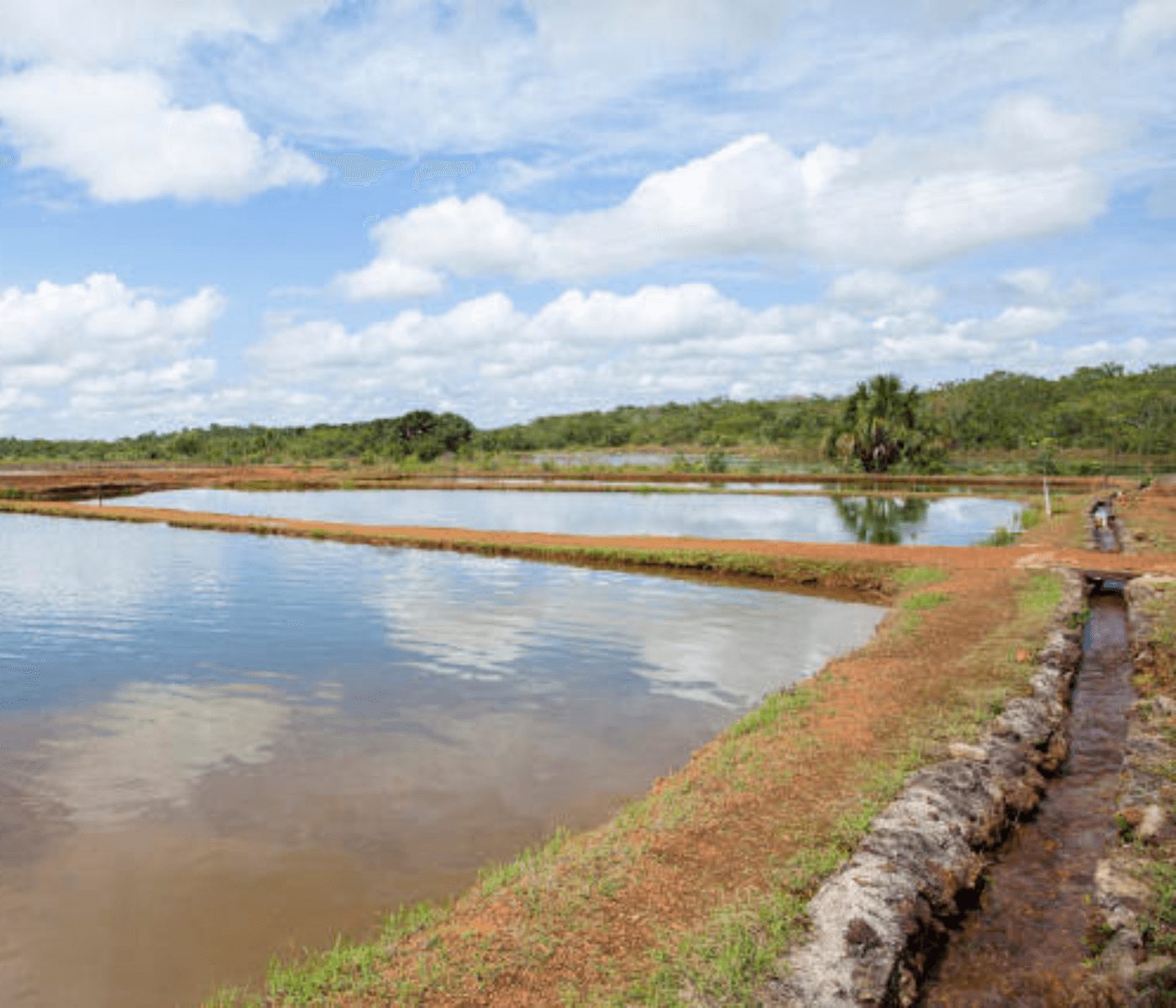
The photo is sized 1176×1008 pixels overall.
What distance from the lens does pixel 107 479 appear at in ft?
192

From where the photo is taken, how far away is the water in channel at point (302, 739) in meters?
5.88

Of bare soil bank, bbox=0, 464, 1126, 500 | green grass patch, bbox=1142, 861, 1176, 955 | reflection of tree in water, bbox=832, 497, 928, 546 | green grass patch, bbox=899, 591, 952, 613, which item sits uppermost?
bare soil bank, bbox=0, 464, 1126, 500

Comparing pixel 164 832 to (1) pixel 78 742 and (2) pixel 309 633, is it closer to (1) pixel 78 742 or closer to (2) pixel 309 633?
(1) pixel 78 742

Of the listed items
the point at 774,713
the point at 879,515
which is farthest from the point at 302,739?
the point at 879,515

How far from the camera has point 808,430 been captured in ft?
327

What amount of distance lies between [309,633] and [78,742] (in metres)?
5.35

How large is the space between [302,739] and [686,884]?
5627 mm

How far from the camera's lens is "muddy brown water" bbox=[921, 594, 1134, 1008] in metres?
4.87

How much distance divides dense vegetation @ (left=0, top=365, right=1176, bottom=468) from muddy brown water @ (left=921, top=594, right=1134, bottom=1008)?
3572 cm

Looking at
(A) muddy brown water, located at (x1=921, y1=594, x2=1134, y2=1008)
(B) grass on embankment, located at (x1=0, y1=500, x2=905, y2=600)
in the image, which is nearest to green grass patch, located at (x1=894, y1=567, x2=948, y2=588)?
(B) grass on embankment, located at (x1=0, y1=500, x2=905, y2=600)

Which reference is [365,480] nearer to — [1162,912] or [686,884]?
[686,884]

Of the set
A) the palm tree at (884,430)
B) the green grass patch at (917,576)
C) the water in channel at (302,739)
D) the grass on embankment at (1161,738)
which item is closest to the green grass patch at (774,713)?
the water in channel at (302,739)

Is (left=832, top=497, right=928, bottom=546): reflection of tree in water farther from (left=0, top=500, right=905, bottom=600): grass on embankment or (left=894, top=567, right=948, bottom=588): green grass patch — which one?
(left=0, top=500, right=905, bottom=600): grass on embankment

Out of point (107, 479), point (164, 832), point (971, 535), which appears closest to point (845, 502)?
point (971, 535)
